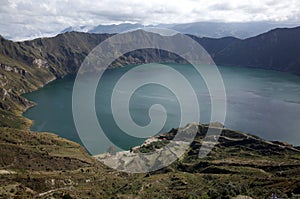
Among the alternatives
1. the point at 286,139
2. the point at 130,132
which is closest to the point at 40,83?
the point at 130,132

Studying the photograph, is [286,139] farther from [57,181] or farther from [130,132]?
[57,181]

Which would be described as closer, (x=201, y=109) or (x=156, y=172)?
(x=156, y=172)

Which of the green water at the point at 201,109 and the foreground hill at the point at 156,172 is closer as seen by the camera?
the foreground hill at the point at 156,172

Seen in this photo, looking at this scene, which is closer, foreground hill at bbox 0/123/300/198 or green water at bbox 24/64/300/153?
foreground hill at bbox 0/123/300/198

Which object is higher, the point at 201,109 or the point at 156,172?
the point at 201,109
